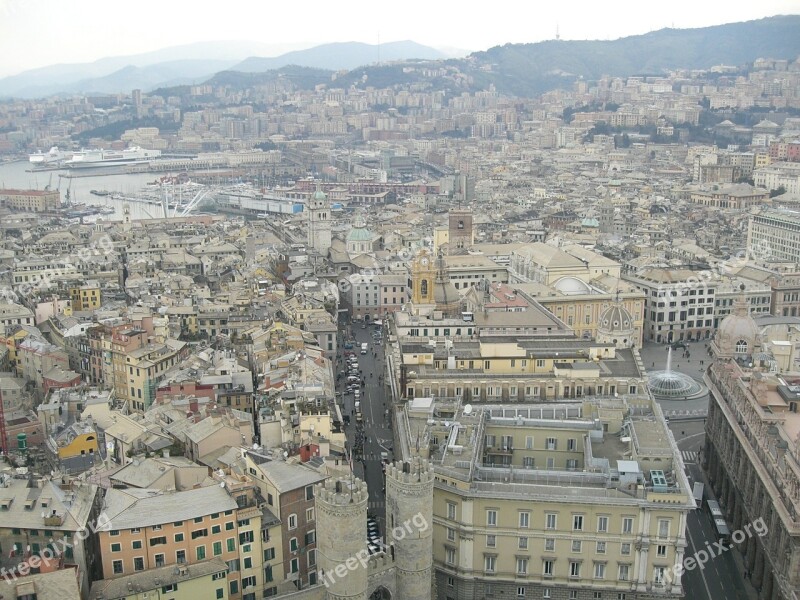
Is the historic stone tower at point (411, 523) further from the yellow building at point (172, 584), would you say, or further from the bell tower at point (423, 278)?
the bell tower at point (423, 278)

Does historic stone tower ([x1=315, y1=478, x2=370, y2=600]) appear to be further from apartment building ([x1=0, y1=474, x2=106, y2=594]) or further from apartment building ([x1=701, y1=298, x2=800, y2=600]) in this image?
apartment building ([x1=701, y1=298, x2=800, y2=600])

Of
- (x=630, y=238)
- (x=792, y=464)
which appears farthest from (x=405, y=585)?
(x=630, y=238)

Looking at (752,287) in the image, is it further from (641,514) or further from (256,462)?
(256,462)

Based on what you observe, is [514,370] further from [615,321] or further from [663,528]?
[663,528]

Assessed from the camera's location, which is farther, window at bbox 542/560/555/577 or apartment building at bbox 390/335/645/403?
apartment building at bbox 390/335/645/403

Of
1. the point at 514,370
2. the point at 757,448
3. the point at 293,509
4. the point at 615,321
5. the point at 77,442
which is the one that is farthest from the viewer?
the point at 615,321

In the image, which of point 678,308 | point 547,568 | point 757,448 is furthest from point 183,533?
point 678,308

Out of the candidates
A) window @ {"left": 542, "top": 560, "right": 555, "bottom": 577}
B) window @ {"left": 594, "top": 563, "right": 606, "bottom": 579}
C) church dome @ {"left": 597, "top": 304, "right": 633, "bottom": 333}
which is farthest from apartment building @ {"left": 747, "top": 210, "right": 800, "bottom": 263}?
window @ {"left": 542, "top": 560, "right": 555, "bottom": 577}
